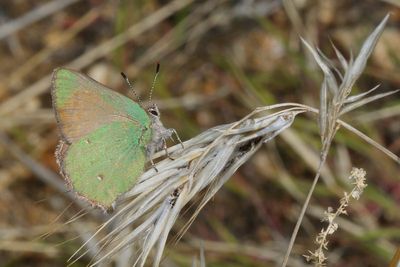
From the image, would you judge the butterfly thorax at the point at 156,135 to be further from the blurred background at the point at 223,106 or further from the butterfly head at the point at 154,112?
the blurred background at the point at 223,106

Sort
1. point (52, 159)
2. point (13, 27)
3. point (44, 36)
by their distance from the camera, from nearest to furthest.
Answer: point (13, 27)
point (52, 159)
point (44, 36)

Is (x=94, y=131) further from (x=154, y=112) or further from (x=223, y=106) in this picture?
(x=223, y=106)

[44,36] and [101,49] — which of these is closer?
[101,49]

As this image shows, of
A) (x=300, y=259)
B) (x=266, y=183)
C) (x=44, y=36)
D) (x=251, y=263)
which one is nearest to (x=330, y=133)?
(x=251, y=263)

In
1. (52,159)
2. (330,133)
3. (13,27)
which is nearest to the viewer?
(330,133)

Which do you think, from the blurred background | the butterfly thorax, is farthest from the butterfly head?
the blurred background

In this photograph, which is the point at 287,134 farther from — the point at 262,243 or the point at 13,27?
the point at 13,27

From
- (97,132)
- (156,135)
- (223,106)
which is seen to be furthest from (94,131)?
(223,106)

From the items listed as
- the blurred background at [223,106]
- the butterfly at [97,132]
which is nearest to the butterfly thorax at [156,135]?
the butterfly at [97,132]
